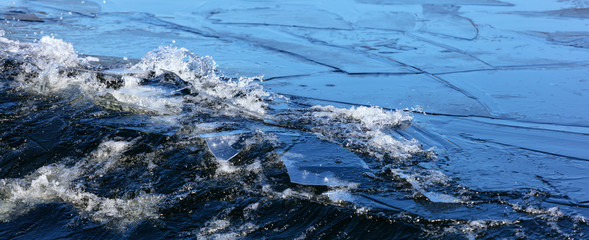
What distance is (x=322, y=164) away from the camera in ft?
10.1

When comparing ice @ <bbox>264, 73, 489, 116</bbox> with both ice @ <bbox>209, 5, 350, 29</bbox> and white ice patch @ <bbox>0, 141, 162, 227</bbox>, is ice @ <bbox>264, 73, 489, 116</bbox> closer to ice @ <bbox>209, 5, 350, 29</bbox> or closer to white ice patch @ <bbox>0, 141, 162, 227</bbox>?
white ice patch @ <bbox>0, 141, 162, 227</bbox>

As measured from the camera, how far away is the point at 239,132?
11.5 ft

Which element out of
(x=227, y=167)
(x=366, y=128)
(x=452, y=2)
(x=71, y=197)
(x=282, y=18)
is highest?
(x=452, y=2)

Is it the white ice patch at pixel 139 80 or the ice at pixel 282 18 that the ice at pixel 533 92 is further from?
the ice at pixel 282 18

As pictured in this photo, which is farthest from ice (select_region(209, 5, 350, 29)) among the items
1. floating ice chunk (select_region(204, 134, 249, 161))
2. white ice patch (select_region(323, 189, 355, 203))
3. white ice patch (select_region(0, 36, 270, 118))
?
white ice patch (select_region(323, 189, 355, 203))

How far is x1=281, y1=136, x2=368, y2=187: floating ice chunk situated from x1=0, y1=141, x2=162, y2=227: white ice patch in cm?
81

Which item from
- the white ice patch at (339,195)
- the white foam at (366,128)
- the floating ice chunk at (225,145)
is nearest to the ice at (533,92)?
the white foam at (366,128)

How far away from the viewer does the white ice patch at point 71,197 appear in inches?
103

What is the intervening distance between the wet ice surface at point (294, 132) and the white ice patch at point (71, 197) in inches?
0.4

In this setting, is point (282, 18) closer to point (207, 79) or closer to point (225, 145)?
point (207, 79)

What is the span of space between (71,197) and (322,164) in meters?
1.42

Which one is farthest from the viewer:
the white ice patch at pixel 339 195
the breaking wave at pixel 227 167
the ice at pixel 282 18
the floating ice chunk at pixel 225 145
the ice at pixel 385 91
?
the ice at pixel 282 18

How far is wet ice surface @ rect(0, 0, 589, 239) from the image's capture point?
8.57 feet

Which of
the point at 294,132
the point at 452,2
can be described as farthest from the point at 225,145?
the point at 452,2
